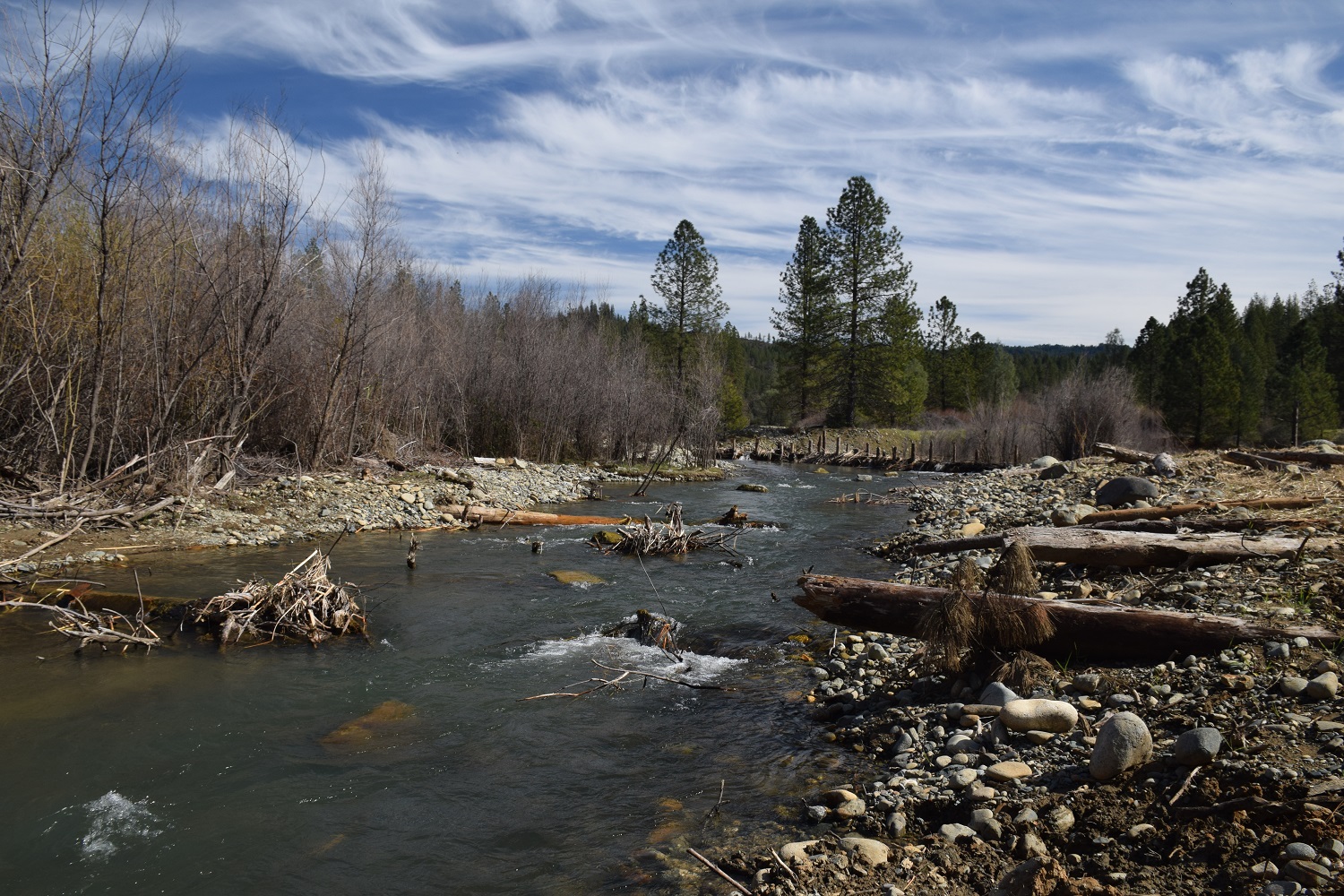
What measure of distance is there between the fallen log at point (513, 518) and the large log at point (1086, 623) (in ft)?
29.7

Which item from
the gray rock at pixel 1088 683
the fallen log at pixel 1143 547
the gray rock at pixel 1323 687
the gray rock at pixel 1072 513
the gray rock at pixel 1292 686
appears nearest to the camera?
the gray rock at pixel 1323 687

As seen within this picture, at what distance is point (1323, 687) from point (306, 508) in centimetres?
1493

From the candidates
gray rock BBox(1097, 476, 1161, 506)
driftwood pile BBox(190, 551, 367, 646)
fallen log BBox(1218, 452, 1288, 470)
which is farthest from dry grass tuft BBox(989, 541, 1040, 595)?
fallen log BBox(1218, 452, 1288, 470)

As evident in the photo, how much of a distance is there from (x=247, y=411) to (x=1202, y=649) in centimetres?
1690

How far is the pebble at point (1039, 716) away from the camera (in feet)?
15.0

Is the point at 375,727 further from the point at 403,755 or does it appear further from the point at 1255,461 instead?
the point at 1255,461

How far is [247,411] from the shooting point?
1577 cm

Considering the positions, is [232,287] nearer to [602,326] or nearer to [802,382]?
[602,326]

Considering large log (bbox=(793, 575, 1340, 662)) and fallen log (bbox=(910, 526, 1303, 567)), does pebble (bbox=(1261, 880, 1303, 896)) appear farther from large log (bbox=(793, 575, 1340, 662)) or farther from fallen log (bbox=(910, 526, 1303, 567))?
fallen log (bbox=(910, 526, 1303, 567))

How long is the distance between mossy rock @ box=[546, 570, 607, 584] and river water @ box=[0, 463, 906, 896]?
45.5 inches

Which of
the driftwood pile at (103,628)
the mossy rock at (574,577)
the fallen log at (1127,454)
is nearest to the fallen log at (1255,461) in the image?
the fallen log at (1127,454)

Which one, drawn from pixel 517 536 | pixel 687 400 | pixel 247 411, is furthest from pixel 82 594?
pixel 687 400

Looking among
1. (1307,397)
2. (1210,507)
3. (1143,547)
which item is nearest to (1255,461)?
(1210,507)

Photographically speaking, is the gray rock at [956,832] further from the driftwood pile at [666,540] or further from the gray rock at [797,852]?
the driftwood pile at [666,540]
